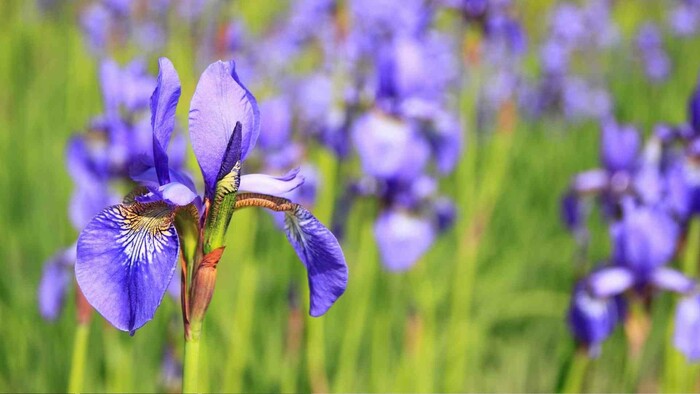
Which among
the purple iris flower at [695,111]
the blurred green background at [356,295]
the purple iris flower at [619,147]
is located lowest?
the blurred green background at [356,295]

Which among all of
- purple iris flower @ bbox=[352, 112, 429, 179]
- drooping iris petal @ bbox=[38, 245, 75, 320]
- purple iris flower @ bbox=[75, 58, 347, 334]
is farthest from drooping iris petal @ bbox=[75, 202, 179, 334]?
purple iris flower @ bbox=[352, 112, 429, 179]

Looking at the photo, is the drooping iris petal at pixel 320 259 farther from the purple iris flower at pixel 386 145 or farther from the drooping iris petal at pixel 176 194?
the purple iris flower at pixel 386 145

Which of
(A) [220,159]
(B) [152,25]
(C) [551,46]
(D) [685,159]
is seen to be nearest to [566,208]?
(D) [685,159]

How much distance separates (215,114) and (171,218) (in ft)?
0.44

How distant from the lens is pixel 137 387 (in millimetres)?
1973

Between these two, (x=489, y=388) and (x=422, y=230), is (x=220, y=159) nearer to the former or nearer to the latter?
(x=422, y=230)

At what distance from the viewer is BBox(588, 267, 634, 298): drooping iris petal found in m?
1.65

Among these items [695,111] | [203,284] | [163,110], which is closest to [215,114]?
[163,110]

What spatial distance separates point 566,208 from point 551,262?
1.45 meters

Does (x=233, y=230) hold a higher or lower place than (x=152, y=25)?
lower

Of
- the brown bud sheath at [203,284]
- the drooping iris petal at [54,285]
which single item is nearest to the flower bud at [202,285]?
the brown bud sheath at [203,284]

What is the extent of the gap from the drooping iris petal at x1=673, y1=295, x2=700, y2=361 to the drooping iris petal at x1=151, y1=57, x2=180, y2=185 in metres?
1.24

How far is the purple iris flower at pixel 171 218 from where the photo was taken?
30.2 inches

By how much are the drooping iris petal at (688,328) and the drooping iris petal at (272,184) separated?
110 cm
